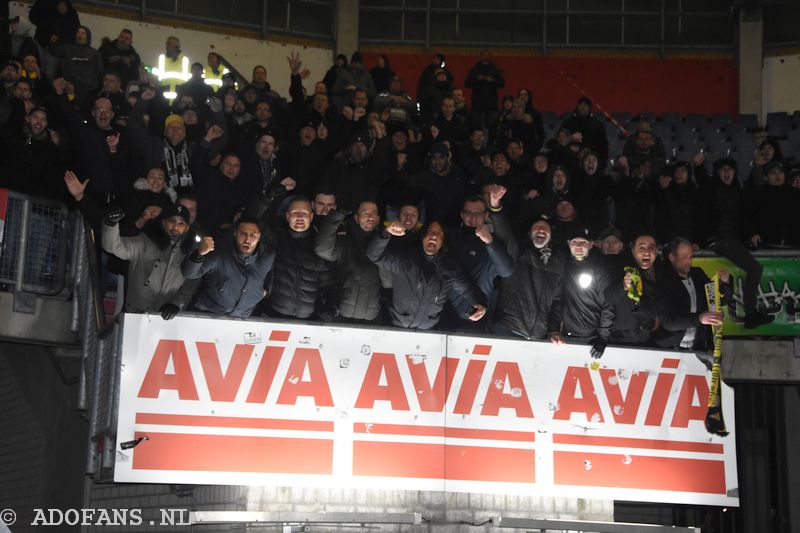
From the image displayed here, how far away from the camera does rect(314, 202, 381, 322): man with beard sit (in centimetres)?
899

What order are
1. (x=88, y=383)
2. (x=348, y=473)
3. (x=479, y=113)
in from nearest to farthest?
(x=348, y=473)
(x=88, y=383)
(x=479, y=113)

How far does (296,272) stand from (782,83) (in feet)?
45.6

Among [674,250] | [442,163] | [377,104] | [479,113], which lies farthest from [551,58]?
[674,250]

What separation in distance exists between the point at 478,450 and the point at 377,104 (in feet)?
23.2

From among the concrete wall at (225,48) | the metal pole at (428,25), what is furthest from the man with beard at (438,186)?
the metal pole at (428,25)

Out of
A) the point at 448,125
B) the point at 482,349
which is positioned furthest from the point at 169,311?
the point at 448,125

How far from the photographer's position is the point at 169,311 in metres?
8.31

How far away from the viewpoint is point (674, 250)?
33.3ft

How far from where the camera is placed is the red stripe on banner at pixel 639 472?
891cm

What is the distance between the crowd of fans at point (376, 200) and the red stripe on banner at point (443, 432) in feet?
2.76

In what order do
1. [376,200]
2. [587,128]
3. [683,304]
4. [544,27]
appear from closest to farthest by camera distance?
[683,304]
[376,200]
[587,128]
[544,27]

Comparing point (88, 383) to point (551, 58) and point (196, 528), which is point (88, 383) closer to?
point (196, 528)

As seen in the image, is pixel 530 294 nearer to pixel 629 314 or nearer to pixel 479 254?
pixel 479 254

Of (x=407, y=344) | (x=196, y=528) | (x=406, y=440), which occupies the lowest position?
(x=196, y=528)
